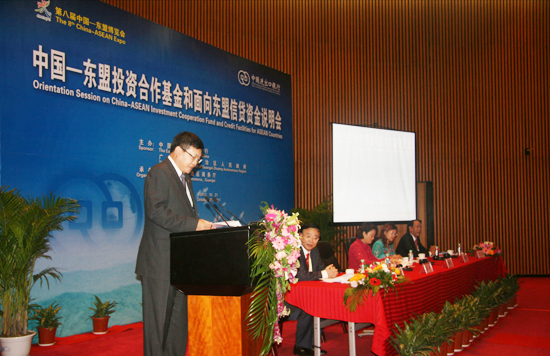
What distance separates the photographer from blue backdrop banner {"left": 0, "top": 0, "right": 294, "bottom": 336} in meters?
4.29

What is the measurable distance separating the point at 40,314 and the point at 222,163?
3.12 m

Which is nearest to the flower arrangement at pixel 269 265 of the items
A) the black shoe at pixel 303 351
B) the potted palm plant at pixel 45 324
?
the black shoe at pixel 303 351

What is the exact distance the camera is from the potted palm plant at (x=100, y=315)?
183 inches

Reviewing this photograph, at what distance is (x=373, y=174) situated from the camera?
6656mm

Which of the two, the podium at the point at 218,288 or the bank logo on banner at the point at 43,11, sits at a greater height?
the bank logo on banner at the point at 43,11

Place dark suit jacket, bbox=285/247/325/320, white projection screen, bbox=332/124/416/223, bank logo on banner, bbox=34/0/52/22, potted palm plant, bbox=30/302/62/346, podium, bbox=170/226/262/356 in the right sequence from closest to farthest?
podium, bbox=170/226/262/356 → dark suit jacket, bbox=285/247/325/320 → potted palm plant, bbox=30/302/62/346 → bank logo on banner, bbox=34/0/52/22 → white projection screen, bbox=332/124/416/223

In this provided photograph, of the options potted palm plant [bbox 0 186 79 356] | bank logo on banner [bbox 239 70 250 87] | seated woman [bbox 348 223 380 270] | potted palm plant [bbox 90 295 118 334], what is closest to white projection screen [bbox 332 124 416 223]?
seated woman [bbox 348 223 380 270]

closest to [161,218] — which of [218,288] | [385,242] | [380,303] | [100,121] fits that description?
[218,288]

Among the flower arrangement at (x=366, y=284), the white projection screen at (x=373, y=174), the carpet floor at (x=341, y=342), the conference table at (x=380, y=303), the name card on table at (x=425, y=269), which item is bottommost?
the carpet floor at (x=341, y=342)

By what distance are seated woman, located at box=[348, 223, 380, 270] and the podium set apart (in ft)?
9.61

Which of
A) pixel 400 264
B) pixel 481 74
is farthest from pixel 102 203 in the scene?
pixel 481 74

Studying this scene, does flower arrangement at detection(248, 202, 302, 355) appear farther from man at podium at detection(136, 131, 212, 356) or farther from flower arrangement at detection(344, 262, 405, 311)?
flower arrangement at detection(344, 262, 405, 311)

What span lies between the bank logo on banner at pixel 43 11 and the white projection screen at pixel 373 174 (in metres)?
3.68

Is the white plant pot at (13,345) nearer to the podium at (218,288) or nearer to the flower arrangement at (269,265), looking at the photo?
the podium at (218,288)
